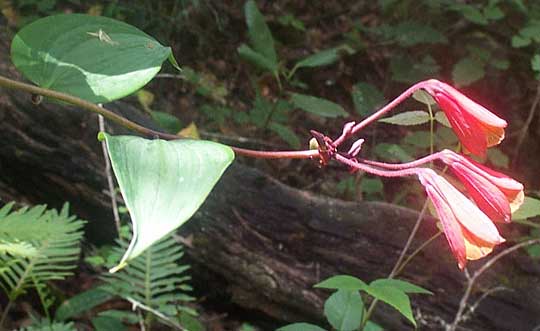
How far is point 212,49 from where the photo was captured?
140 inches

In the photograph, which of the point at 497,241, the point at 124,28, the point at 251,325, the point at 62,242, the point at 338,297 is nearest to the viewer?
the point at 497,241

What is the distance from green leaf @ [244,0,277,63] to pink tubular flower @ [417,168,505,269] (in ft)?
5.69

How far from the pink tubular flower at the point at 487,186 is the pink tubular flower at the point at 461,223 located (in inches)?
1.2

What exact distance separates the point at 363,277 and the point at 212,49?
190cm

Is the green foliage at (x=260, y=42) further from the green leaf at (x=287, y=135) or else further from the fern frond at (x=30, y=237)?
the fern frond at (x=30, y=237)

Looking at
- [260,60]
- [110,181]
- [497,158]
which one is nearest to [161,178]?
[110,181]

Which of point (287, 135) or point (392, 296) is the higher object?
point (392, 296)

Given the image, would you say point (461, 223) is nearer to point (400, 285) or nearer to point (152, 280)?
point (400, 285)

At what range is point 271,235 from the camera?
2.03 metres

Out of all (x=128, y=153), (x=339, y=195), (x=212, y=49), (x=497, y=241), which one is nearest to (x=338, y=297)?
(x=497, y=241)

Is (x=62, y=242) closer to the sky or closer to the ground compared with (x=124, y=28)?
closer to the ground

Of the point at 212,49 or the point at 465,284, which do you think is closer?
the point at 465,284

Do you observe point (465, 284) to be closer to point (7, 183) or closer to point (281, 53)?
point (7, 183)

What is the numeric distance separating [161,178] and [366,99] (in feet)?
7.11
